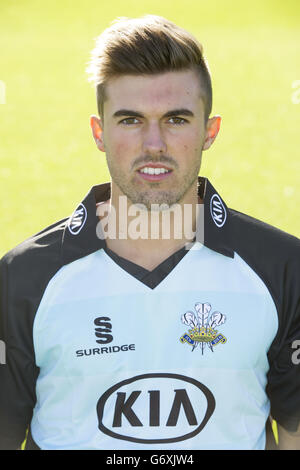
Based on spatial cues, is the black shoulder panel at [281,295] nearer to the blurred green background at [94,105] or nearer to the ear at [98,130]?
the ear at [98,130]

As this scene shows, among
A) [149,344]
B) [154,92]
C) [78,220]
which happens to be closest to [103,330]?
[149,344]

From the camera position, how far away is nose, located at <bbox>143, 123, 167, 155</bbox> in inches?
87.9

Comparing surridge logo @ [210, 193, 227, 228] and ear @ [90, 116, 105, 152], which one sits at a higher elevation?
ear @ [90, 116, 105, 152]

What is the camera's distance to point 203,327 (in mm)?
2254

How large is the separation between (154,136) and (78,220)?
416 mm

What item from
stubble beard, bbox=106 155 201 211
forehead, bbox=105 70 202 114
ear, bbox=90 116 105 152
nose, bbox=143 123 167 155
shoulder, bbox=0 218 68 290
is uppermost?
forehead, bbox=105 70 202 114

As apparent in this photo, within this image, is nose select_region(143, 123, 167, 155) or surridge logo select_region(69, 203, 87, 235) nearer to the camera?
nose select_region(143, 123, 167, 155)

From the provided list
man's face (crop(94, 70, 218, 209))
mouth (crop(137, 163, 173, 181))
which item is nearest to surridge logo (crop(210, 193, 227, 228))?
man's face (crop(94, 70, 218, 209))

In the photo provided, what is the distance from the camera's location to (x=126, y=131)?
7.53ft

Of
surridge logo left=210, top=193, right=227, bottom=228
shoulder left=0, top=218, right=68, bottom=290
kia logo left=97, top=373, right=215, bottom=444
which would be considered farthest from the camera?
surridge logo left=210, top=193, right=227, bottom=228

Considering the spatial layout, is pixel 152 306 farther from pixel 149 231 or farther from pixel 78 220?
pixel 78 220

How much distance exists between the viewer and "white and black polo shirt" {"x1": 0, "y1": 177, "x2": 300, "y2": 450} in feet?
7.19

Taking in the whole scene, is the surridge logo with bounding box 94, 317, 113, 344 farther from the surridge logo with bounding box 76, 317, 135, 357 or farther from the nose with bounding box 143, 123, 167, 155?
the nose with bounding box 143, 123, 167, 155

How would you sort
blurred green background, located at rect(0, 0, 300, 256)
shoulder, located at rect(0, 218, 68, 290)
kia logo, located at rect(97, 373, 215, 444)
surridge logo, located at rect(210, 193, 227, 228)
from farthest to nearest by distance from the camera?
blurred green background, located at rect(0, 0, 300, 256) < surridge logo, located at rect(210, 193, 227, 228) < shoulder, located at rect(0, 218, 68, 290) < kia logo, located at rect(97, 373, 215, 444)
